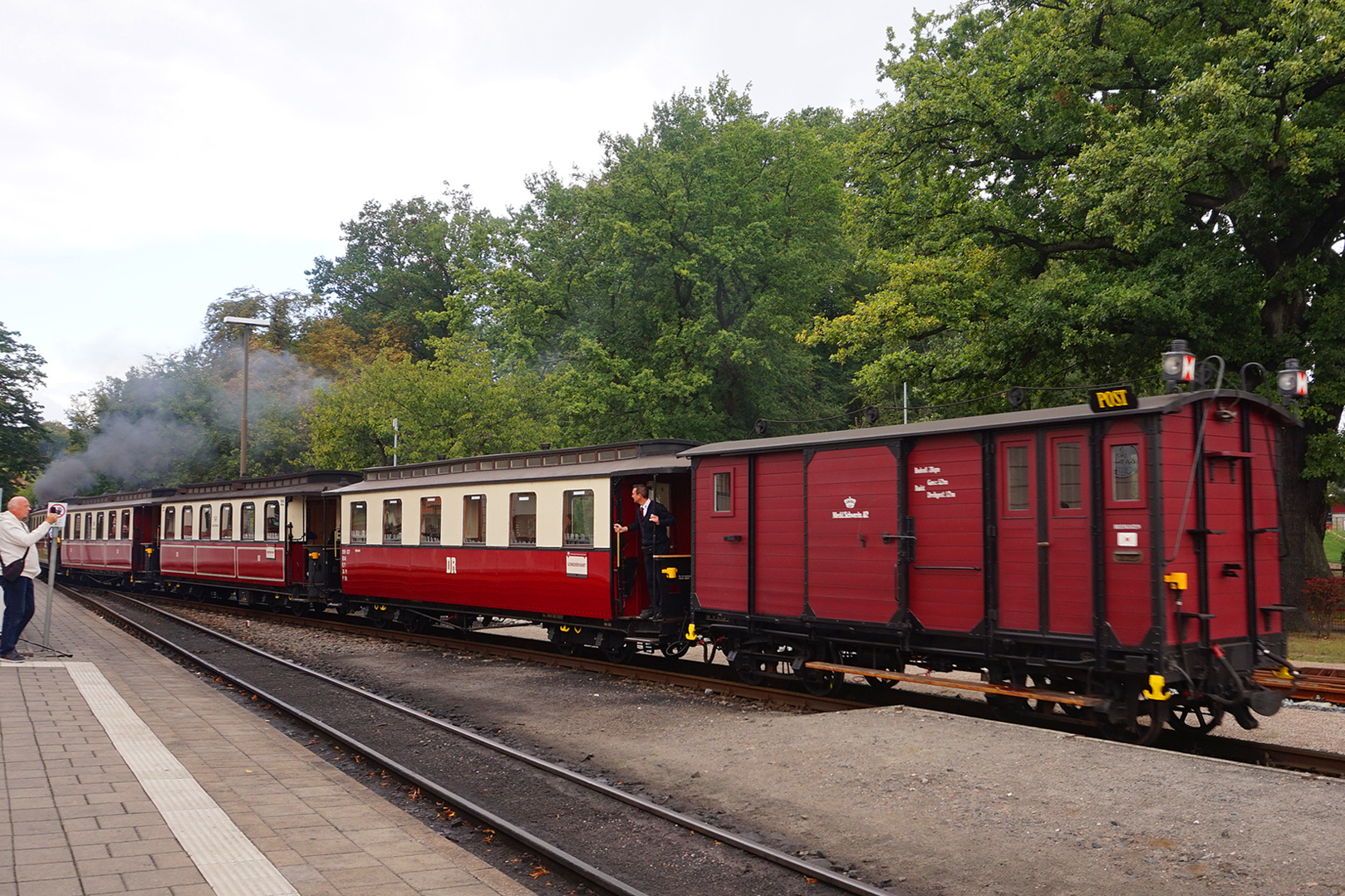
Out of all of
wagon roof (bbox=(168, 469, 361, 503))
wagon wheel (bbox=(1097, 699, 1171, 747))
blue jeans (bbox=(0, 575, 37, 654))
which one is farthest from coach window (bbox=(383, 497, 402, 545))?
wagon wheel (bbox=(1097, 699, 1171, 747))

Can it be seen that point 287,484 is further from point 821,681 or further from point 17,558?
point 821,681

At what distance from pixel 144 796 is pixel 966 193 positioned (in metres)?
20.5

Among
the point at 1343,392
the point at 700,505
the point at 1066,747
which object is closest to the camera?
the point at 1066,747

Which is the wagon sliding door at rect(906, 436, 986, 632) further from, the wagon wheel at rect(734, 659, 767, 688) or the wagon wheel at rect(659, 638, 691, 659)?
the wagon wheel at rect(659, 638, 691, 659)

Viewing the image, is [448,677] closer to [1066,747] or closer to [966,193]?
[1066,747]

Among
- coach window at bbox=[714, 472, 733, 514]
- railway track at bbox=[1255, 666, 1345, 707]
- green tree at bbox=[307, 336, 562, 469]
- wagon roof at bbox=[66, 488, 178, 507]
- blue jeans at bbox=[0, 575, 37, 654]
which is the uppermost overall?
green tree at bbox=[307, 336, 562, 469]

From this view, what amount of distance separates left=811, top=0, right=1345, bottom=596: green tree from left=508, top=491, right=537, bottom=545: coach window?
9.43m

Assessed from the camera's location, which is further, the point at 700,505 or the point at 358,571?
the point at 358,571

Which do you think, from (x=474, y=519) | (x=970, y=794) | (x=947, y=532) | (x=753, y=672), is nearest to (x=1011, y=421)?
(x=947, y=532)

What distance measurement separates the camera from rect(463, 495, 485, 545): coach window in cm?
1644

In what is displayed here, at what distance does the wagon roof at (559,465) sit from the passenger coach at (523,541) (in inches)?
1.0

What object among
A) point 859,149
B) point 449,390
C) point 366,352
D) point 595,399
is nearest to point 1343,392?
point 859,149

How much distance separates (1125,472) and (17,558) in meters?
12.3

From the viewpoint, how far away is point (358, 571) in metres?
19.8
